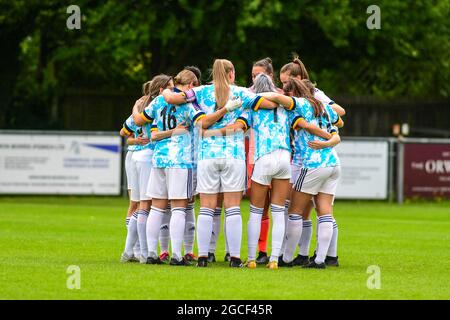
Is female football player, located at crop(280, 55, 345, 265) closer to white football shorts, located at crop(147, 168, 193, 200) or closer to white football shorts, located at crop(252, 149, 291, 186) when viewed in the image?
white football shorts, located at crop(252, 149, 291, 186)

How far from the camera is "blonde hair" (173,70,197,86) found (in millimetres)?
12250

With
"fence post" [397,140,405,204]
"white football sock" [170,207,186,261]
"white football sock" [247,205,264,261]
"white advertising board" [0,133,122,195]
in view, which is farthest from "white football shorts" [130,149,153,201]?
"fence post" [397,140,405,204]

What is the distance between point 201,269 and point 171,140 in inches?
55.9

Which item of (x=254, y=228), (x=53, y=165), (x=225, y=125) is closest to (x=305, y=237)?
(x=254, y=228)

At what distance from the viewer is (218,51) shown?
30891 millimetres

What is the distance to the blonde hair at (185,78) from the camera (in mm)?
12250

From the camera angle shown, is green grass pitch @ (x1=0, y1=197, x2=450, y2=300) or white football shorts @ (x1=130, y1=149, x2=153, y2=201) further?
white football shorts @ (x1=130, y1=149, x2=153, y2=201)

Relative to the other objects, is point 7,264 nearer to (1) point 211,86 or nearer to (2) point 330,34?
(1) point 211,86

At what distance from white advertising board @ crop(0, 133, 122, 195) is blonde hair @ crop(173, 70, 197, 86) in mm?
15632

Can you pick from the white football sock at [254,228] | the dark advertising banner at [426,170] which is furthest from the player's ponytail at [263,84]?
the dark advertising banner at [426,170]

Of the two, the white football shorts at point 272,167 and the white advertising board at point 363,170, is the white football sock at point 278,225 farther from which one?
the white advertising board at point 363,170

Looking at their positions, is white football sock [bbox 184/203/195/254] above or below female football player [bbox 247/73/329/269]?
below

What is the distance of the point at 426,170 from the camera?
29312 millimetres
